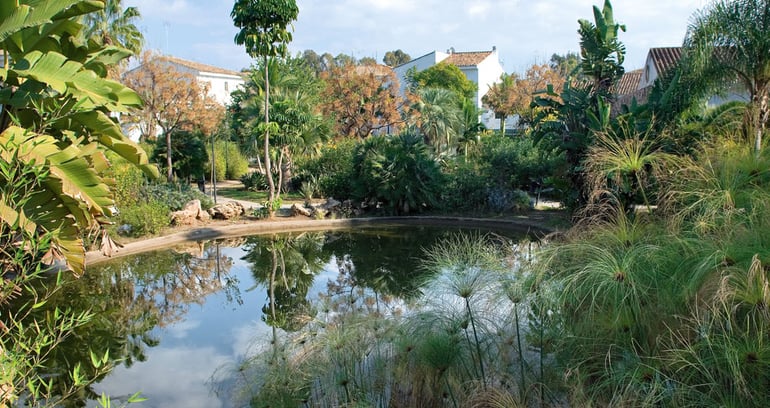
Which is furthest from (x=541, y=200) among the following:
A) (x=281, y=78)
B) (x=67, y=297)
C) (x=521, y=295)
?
(x=521, y=295)

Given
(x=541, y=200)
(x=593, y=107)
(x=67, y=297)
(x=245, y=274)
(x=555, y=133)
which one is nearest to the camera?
(x=67, y=297)

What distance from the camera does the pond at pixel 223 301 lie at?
18.2 ft

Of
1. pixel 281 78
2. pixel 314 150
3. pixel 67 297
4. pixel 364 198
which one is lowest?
pixel 67 297

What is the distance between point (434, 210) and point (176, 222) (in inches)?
270

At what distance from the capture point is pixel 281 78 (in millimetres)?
20750

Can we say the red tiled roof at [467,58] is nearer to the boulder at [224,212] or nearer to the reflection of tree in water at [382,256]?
the boulder at [224,212]

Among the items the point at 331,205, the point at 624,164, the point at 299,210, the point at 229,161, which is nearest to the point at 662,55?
the point at 331,205

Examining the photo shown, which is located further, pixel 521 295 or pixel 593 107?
pixel 593 107

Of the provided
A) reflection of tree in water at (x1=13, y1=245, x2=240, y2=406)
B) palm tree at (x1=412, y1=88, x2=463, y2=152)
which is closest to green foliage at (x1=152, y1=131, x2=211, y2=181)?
palm tree at (x1=412, y1=88, x2=463, y2=152)

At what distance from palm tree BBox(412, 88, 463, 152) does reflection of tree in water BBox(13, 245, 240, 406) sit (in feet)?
60.9

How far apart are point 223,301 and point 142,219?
5282mm

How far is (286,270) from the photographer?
10562 millimetres

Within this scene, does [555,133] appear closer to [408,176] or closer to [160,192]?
[408,176]

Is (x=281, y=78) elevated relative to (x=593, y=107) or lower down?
elevated
